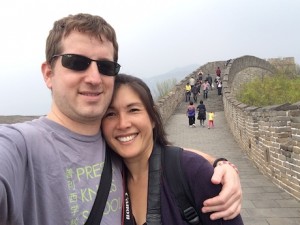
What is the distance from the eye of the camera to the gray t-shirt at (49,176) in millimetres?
1316

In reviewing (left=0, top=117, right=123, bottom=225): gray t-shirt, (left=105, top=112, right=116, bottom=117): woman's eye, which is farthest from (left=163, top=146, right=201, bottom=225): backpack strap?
(left=105, top=112, right=116, bottom=117): woman's eye

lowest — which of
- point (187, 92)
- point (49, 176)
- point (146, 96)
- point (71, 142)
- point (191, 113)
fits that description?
point (191, 113)

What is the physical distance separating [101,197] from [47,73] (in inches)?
29.4

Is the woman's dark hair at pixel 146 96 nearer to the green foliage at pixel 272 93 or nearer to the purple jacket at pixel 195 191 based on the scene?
the purple jacket at pixel 195 191

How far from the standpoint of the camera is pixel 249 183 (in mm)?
7633

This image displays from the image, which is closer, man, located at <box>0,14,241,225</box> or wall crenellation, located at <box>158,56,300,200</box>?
man, located at <box>0,14,241,225</box>

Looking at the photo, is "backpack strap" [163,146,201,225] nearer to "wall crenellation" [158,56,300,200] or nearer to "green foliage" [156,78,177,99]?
"wall crenellation" [158,56,300,200]

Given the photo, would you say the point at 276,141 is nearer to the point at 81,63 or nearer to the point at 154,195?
the point at 154,195

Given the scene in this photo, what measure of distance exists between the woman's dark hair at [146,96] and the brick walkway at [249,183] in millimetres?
3598

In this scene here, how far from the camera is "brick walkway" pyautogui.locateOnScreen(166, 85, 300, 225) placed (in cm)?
541

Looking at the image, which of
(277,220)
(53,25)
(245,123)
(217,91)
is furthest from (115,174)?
(217,91)

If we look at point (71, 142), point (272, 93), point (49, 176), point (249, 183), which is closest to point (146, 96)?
point (71, 142)

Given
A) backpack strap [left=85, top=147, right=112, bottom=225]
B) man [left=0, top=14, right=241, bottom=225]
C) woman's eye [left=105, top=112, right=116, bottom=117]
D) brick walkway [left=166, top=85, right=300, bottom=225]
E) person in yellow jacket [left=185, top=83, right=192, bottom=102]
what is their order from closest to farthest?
1. man [left=0, top=14, right=241, bottom=225]
2. backpack strap [left=85, top=147, right=112, bottom=225]
3. woman's eye [left=105, top=112, right=116, bottom=117]
4. brick walkway [left=166, top=85, right=300, bottom=225]
5. person in yellow jacket [left=185, top=83, right=192, bottom=102]

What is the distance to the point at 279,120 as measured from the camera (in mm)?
6973
